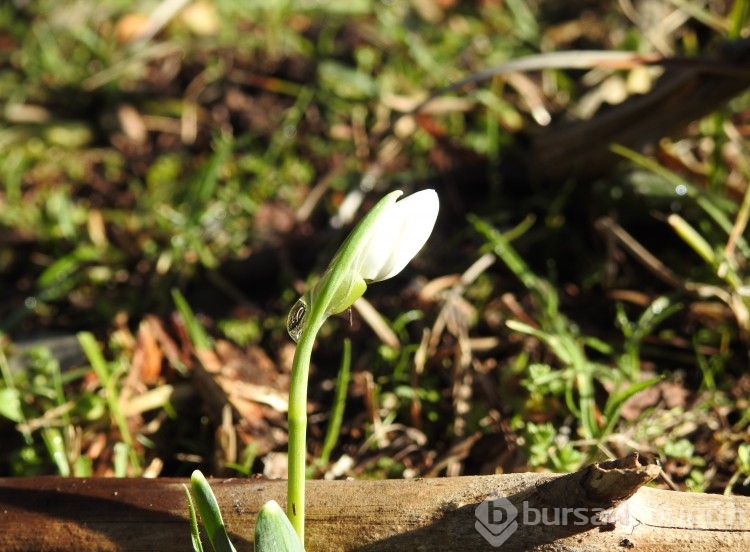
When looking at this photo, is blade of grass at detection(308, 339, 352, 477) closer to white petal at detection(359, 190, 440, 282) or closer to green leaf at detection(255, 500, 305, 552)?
white petal at detection(359, 190, 440, 282)

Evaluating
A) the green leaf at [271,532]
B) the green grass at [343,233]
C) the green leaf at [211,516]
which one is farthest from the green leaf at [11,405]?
the green leaf at [271,532]

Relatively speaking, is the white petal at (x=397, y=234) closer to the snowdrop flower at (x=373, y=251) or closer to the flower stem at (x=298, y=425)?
the snowdrop flower at (x=373, y=251)

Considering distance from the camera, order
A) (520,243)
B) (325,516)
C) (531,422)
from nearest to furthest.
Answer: (325,516) → (531,422) → (520,243)

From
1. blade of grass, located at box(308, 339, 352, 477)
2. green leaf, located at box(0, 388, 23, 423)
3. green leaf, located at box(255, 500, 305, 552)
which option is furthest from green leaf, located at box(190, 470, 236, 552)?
green leaf, located at box(0, 388, 23, 423)

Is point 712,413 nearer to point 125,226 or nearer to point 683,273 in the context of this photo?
point 683,273

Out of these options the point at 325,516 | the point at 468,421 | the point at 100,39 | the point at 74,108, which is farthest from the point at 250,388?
the point at 100,39

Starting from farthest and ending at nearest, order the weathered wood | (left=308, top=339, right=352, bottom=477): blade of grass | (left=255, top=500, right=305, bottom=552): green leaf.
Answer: (left=308, top=339, right=352, bottom=477): blade of grass < the weathered wood < (left=255, top=500, right=305, bottom=552): green leaf
